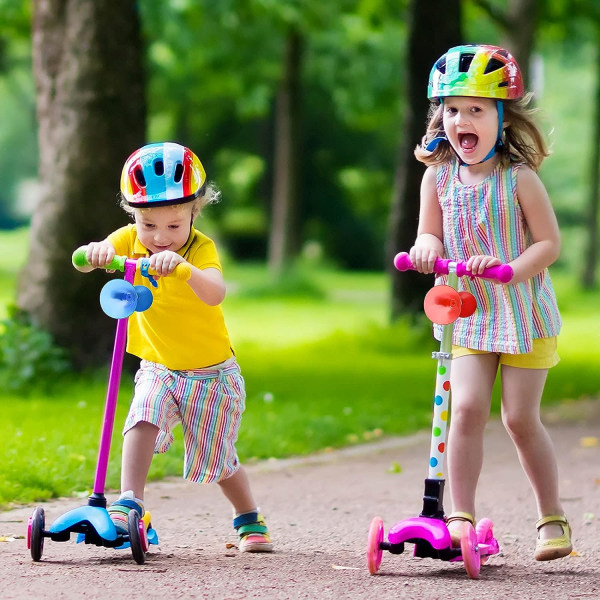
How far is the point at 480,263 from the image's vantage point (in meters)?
4.04

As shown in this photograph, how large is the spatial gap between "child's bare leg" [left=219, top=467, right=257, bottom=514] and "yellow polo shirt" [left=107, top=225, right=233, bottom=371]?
1.53ft

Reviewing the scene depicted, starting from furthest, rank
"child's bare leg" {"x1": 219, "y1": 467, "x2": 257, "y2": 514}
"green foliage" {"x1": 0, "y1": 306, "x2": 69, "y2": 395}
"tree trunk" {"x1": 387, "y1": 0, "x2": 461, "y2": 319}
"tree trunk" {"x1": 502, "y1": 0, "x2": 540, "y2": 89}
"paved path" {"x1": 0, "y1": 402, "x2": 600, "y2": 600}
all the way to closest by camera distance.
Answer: "tree trunk" {"x1": 502, "y1": 0, "x2": 540, "y2": 89} < "tree trunk" {"x1": 387, "y1": 0, "x2": 461, "y2": 319} < "green foliage" {"x1": 0, "y1": 306, "x2": 69, "y2": 395} < "child's bare leg" {"x1": 219, "y1": 467, "x2": 257, "y2": 514} < "paved path" {"x1": 0, "y1": 402, "x2": 600, "y2": 600}

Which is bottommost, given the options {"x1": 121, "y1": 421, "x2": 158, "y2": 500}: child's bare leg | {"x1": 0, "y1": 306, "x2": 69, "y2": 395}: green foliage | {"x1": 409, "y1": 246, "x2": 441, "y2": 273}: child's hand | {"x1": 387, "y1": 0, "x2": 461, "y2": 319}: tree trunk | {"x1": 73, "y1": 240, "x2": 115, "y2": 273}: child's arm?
{"x1": 121, "y1": 421, "x2": 158, "y2": 500}: child's bare leg

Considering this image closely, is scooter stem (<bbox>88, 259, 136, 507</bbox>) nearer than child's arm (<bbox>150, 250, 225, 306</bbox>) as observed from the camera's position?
No

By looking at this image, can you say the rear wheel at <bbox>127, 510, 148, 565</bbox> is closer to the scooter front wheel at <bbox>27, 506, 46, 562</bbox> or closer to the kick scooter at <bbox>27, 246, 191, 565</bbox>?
the kick scooter at <bbox>27, 246, 191, 565</bbox>

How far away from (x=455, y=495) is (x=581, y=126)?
39890 mm

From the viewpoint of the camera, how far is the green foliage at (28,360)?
865cm

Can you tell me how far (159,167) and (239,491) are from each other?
1288 mm

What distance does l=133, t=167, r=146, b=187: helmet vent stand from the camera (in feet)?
14.0

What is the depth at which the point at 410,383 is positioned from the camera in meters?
10.7

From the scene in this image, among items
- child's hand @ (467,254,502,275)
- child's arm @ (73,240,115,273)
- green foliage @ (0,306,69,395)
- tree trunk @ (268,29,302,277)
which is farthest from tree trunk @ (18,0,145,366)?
tree trunk @ (268,29,302,277)

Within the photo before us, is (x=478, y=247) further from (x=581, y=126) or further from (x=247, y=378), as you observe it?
(x=581, y=126)

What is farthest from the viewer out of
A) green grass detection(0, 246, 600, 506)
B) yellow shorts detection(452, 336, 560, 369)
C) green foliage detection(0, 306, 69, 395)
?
green foliage detection(0, 306, 69, 395)

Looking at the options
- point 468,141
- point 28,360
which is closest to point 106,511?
point 468,141
